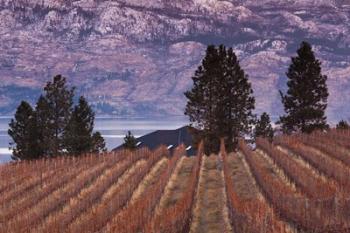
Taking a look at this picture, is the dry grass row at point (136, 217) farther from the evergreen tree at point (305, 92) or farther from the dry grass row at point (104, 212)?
the evergreen tree at point (305, 92)

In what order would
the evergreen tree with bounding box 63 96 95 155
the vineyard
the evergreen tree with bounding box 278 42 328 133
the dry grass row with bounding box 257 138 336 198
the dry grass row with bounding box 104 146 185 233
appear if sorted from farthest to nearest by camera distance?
1. the evergreen tree with bounding box 63 96 95 155
2. the evergreen tree with bounding box 278 42 328 133
3. the dry grass row with bounding box 257 138 336 198
4. the dry grass row with bounding box 104 146 185 233
5. the vineyard

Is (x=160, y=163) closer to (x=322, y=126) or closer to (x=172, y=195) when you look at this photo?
(x=172, y=195)

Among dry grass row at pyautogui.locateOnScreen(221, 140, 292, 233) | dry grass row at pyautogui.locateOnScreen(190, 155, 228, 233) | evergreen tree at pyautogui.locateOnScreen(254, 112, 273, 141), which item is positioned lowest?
dry grass row at pyautogui.locateOnScreen(190, 155, 228, 233)

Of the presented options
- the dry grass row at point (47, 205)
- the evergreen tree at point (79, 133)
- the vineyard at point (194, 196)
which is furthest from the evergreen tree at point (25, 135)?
the dry grass row at point (47, 205)

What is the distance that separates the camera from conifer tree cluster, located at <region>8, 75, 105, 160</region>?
76625 mm

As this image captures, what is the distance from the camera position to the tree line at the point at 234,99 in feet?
221

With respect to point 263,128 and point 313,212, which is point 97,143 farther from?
point 313,212

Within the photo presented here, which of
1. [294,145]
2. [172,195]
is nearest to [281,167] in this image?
[172,195]

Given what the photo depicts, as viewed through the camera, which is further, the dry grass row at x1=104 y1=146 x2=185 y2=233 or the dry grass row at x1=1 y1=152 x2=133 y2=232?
the dry grass row at x1=1 y1=152 x2=133 y2=232

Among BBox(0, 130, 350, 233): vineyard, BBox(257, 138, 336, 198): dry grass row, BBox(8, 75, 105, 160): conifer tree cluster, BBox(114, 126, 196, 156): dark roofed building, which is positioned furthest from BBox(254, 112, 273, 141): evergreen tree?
BBox(257, 138, 336, 198): dry grass row

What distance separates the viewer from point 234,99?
68000 millimetres

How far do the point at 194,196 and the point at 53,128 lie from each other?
6025 centimetres

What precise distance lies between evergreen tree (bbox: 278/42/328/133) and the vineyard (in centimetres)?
3265

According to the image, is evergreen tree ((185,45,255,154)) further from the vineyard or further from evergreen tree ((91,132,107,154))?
the vineyard
